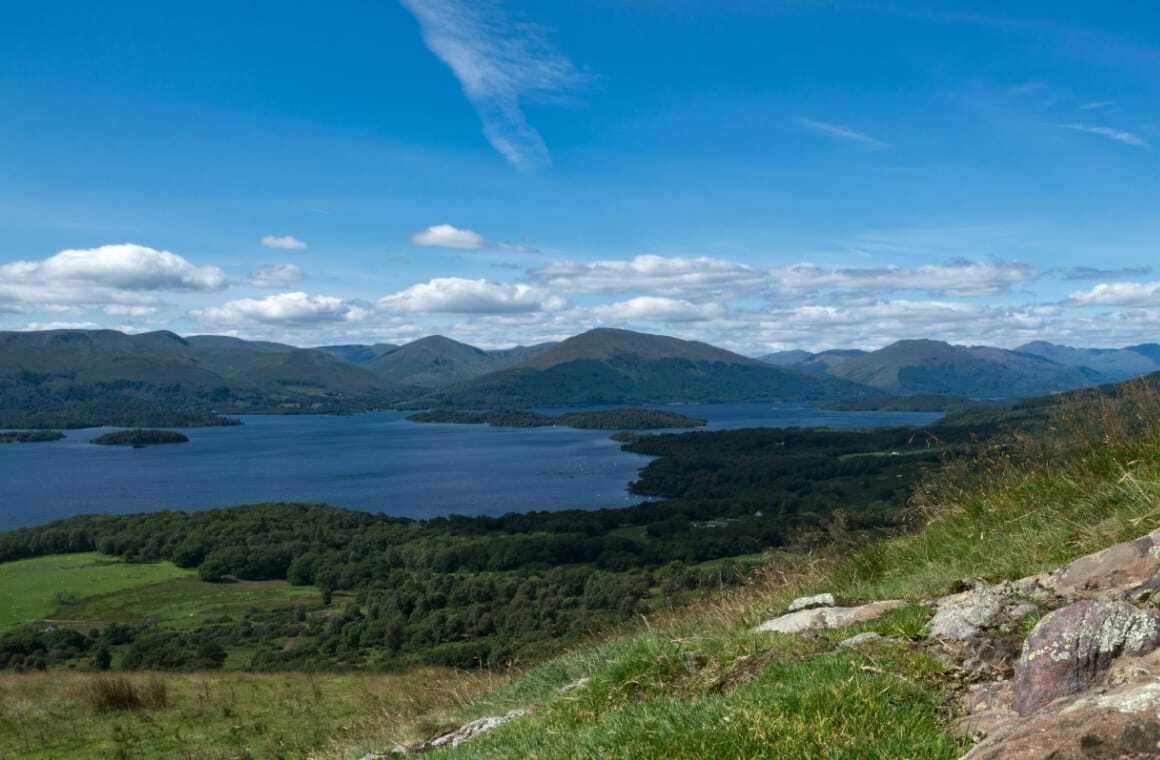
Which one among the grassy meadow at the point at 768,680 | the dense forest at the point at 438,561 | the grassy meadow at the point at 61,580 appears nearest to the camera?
the grassy meadow at the point at 768,680

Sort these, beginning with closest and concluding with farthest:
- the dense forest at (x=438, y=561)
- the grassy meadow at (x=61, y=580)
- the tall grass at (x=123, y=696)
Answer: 1. the tall grass at (x=123, y=696)
2. the dense forest at (x=438, y=561)
3. the grassy meadow at (x=61, y=580)

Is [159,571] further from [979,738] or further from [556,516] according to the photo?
[979,738]

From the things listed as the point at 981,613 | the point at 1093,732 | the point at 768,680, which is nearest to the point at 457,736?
the point at 768,680

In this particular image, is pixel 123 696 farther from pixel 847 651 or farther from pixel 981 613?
pixel 981 613

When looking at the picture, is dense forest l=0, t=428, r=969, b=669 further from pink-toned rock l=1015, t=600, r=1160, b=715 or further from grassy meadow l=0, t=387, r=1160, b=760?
pink-toned rock l=1015, t=600, r=1160, b=715

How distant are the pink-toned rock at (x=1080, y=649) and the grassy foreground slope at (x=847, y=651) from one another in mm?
548

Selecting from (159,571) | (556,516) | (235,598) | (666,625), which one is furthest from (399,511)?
(666,625)

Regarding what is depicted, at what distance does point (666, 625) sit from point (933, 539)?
3.74 meters

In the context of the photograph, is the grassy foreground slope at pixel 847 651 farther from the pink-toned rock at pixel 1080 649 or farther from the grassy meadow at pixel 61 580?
the grassy meadow at pixel 61 580

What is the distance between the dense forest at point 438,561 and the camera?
4688 centimetres

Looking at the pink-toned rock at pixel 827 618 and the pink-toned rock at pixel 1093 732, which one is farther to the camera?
the pink-toned rock at pixel 827 618

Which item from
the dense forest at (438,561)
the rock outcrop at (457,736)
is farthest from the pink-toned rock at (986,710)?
the dense forest at (438,561)

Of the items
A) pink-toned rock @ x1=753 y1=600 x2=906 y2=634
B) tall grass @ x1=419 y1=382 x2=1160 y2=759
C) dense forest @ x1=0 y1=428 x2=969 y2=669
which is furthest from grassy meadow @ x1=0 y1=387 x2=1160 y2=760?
dense forest @ x1=0 y1=428 x2=969 y2=669

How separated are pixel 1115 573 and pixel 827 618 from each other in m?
2.37
